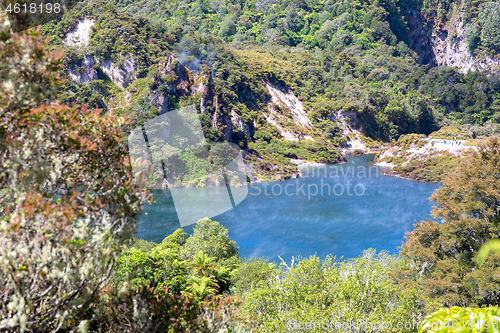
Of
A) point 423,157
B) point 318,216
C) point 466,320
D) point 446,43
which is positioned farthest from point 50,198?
point 446,43

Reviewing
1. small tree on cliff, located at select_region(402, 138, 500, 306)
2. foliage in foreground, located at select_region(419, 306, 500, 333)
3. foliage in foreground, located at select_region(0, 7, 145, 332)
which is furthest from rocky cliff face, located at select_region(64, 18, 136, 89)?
foliage in foreground, located at select_region(419, 306, 500, 333)

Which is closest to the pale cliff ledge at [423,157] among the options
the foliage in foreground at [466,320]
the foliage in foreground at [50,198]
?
the foliage in foreground at [466,320]

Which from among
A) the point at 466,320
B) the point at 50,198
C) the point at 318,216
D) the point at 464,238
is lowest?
the point at 318,216

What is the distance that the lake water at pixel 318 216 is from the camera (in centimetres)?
3694

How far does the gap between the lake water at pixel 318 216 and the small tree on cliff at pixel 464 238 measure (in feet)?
58.4

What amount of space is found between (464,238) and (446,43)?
197m

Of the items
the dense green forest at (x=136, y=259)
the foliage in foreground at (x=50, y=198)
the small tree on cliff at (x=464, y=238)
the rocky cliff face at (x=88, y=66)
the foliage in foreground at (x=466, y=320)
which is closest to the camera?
the foliage in foreground at (x=466, y=320)

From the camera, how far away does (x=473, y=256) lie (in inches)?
586

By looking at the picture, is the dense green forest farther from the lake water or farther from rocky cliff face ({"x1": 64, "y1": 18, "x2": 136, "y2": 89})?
rocky cliff face ({"x1": 64, "y1": 18, "x2": 136, "y2": 89})

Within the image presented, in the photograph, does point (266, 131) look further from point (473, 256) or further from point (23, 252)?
point (23, 252)

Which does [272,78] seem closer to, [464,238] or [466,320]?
[464,238]

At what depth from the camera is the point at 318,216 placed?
47531 mm

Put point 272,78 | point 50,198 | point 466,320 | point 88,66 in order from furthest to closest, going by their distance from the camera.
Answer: point 272,78, point 88,66, point 50,198, point 466,320

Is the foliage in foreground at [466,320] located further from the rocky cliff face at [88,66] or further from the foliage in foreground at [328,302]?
the rocky cliff face at [88,66]
